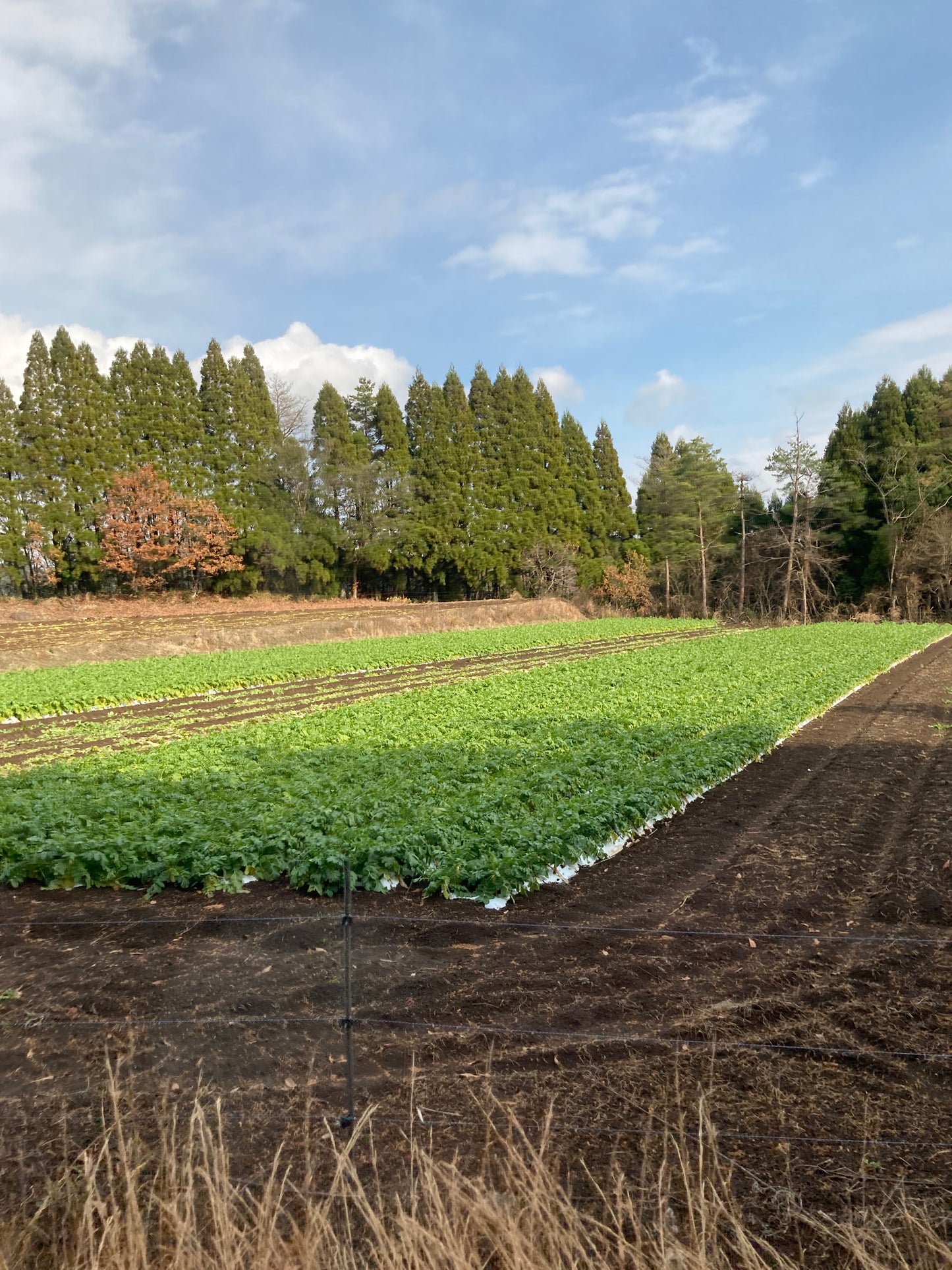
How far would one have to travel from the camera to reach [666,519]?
5169 cm

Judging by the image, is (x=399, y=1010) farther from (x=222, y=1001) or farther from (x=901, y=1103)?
(x=901, y=1103)

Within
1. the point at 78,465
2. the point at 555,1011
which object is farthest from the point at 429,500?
Answer: the point at 555,1011

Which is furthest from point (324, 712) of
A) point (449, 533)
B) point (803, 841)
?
point (449, 533)

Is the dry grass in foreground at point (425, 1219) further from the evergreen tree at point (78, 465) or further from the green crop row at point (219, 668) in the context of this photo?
the evergreen tree at point (78, 465)

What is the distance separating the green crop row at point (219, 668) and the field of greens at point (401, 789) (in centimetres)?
490

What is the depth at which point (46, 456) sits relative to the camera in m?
33.5

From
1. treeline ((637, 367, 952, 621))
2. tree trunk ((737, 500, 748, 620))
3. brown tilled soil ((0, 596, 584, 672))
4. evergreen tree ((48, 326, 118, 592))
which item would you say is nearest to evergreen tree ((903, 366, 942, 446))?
treeline ((637, 367, 952, 621))

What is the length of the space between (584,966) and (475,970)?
0.67 m

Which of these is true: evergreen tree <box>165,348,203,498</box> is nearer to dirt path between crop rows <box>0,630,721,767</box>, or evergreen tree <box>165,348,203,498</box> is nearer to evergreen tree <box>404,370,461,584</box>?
evergreen tree <box>404,370,461,584</box>

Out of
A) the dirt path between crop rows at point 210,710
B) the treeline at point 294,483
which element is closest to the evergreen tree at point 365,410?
the treeline at point 294,483

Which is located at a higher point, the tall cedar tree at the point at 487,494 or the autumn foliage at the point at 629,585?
the tall cedar tree at the point at 487,494

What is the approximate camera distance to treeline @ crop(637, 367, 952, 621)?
41844mm

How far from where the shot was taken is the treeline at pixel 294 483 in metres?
34.1

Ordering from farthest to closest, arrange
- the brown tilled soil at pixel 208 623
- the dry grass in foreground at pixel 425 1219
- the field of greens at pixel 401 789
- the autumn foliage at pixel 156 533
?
the autumn foliage at pixel 156 533 < the brown tilled soil at pixel 208 623 < the field of greens at pixel 401 789 < the dry grass in foreground at pixel 425 1219
